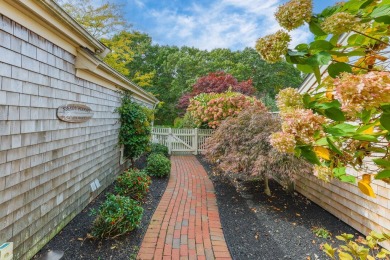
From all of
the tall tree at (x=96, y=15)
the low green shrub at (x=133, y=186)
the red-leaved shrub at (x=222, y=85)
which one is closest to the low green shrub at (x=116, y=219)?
the low green shrub at (x=133, y=186)

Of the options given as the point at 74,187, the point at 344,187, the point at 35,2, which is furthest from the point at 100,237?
the point at 344,187

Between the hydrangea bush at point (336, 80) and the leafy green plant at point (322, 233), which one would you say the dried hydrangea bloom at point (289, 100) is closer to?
the hydrangea bush at point (336, 80)

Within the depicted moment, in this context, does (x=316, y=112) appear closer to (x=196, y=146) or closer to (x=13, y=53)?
(x=13, y=53)

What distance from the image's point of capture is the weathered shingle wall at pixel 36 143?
2643 millimetres

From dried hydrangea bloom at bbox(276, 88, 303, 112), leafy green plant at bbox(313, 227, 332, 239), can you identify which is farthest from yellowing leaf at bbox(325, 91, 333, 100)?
leafy green plant at bbox(313, 227, 332, 239)

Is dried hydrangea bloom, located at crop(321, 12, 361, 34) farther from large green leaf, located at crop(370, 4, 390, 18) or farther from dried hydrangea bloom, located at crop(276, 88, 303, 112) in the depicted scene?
dried hydrangea bloom, located at crop(276, 88, 303, 112)

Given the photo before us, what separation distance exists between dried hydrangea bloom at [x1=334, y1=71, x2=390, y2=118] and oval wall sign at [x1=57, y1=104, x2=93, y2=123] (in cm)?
394

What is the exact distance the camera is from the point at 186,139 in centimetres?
1225

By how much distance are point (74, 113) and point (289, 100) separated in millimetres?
4049

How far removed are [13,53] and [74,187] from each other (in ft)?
8.29

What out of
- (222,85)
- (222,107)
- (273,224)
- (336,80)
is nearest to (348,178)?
(336,80)

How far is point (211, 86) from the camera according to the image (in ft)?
56.3

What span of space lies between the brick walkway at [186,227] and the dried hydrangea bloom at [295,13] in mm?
3071

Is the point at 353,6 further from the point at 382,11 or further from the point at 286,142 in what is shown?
the point at 286,142
